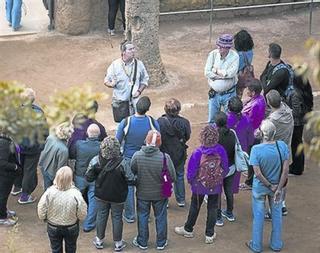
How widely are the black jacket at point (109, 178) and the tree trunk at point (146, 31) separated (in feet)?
14.6

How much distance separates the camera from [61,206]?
328 inches

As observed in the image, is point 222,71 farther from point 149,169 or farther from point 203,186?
point 149,169

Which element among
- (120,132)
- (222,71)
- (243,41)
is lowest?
(120,132)

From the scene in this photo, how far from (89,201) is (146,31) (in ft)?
13.8

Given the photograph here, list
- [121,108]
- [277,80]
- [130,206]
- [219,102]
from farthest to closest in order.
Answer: [219,102] → [121,108] → [277,80] → [130,206]

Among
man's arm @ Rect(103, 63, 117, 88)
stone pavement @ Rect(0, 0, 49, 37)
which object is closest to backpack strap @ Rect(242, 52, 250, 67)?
man's arm @ Rect(103, 63, 117, 88)

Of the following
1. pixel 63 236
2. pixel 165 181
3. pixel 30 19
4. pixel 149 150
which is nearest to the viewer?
pixel 63 236

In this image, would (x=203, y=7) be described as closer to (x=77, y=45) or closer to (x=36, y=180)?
(x=77, y=45)

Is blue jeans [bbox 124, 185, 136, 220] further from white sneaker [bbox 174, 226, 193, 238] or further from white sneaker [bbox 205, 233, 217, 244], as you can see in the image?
white sneaker [bbox 205, 233, 217, 244]

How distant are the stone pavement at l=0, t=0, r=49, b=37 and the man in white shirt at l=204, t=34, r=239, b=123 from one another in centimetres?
516

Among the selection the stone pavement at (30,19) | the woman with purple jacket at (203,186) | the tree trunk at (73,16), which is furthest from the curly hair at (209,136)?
the stone pavement at (30,19)

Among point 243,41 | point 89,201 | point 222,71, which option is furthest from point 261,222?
point 243,41

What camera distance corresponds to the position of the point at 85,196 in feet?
31.4

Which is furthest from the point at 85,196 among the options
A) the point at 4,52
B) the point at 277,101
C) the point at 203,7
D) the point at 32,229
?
the point at 203,7
